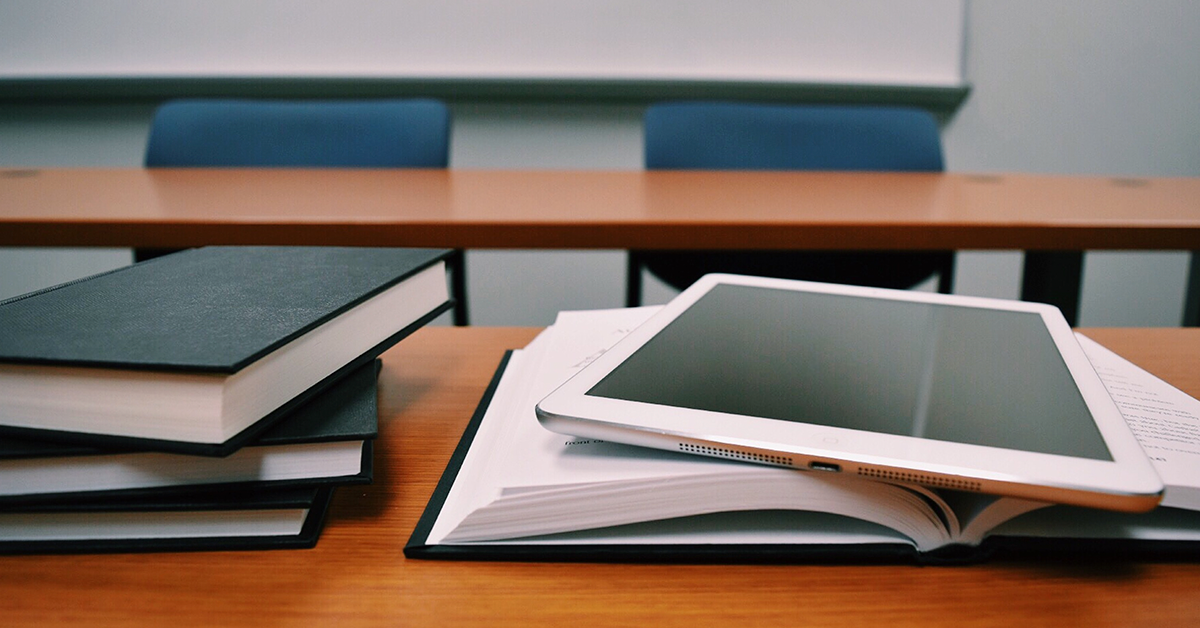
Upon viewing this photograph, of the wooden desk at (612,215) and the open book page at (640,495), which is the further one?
the wooden desk at (612,215)

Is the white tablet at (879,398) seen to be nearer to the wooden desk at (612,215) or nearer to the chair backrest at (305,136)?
the wooden desk at (612,215)

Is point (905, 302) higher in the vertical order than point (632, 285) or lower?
higher

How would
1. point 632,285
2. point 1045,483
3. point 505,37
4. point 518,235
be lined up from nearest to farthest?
1. point 1045,483
2. point 518,235
3. point 632,285
4. point 505,37

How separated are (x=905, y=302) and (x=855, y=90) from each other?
1659 mm

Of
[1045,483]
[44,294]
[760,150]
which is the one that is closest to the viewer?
[1045,483]

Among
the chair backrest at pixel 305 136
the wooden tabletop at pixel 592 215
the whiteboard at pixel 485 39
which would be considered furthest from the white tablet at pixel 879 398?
the whiteboard at pixel 485 39

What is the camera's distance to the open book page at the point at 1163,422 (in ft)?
0.87

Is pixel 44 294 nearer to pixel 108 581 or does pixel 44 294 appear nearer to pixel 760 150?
pixel 108 581

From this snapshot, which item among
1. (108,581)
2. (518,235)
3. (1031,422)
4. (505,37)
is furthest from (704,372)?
(505,37)

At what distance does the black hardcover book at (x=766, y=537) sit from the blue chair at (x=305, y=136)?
1095mm

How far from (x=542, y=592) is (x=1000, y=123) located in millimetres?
2215

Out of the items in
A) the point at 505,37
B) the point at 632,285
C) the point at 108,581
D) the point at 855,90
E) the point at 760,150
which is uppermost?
the point at 505,37

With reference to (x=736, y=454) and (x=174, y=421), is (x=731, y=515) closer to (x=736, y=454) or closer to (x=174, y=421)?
(x=736, y=454)

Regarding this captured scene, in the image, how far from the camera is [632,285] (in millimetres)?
1274
